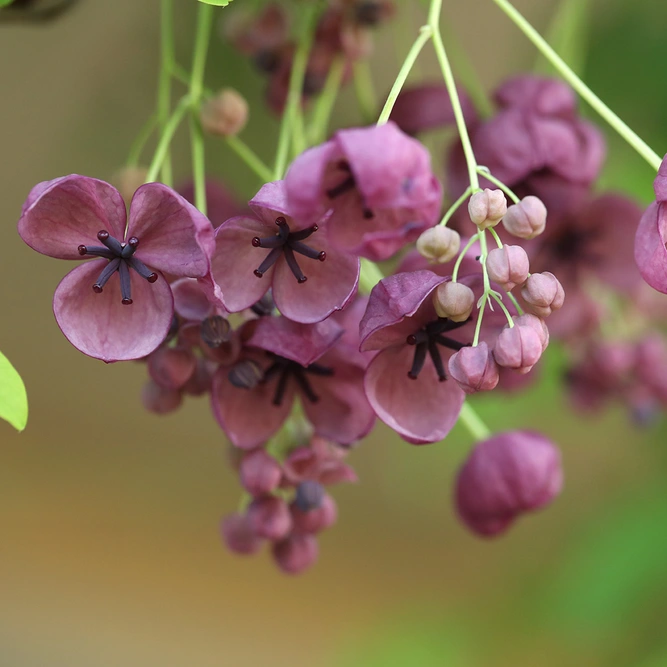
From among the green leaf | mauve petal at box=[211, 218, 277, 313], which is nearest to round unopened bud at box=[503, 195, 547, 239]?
mauve petal at box=[211, 218, 277, 313]

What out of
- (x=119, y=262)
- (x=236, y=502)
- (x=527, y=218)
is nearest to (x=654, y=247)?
(x=527, y=218)

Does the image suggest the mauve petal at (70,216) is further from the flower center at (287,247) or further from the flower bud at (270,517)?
the flower bud at (270,517)

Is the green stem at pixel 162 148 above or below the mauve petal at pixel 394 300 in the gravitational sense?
above

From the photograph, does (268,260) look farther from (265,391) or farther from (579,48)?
(579,48)

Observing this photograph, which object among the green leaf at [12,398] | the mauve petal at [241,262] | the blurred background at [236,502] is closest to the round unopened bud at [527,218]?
the mauve petal at [241,262]

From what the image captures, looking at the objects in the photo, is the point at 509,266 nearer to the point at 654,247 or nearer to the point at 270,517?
the point at 654,247

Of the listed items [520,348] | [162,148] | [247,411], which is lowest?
[520,348]

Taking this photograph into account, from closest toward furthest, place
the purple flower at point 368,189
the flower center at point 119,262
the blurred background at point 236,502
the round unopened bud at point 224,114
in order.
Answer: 1. the purple flower at point 368,189
2. the flower center at point 119,262
3. the round unopened bud at point 224,114
4. the blurred background at point 236,502

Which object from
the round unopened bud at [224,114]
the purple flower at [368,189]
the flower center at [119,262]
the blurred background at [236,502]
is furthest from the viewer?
the blurred background at [236,502]
